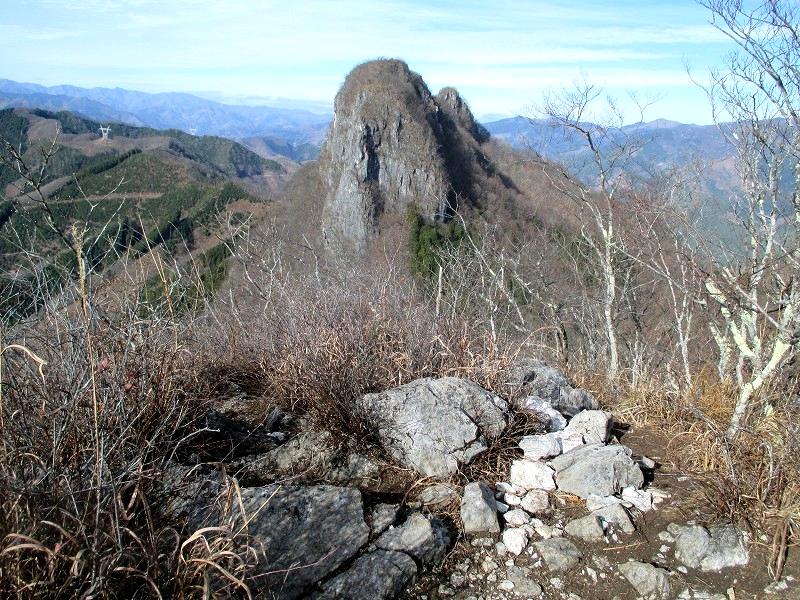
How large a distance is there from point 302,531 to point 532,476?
1250 mm

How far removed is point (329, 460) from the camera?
309 centimetres

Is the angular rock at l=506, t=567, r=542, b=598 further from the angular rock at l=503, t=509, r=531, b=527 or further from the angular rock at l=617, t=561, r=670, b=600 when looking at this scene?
the angular rock at l=617, t=561, r=670, b=600

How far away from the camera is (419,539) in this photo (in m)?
2.47

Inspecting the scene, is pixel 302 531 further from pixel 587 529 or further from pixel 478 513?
pixel 587 529

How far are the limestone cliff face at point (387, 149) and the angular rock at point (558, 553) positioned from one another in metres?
64.9

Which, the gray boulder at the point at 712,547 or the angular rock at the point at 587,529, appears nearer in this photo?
the gray boulder at the point at 712,547

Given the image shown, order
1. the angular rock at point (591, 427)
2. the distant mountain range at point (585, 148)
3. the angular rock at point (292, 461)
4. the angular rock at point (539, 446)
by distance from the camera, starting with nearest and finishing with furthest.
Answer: the angular rock at point (292, 461) < the angular rock at point (539, 446) < the angular rock at point (591, 427) < the distant mountain range at point (585, 148)

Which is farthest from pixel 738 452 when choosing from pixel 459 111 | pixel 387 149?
pixel 459 111

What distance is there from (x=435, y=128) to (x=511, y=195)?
29.9 metres

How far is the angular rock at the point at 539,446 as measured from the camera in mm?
3154

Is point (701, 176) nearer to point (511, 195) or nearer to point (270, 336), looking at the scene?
point (270, 336)

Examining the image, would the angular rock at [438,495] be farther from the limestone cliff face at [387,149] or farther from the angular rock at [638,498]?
the limestone cliff face at [387,149]

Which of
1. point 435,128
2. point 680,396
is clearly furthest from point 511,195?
point 680,396

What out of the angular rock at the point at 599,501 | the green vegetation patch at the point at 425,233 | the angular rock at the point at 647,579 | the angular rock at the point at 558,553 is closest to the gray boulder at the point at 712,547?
the angular rock at the point at 647,579
